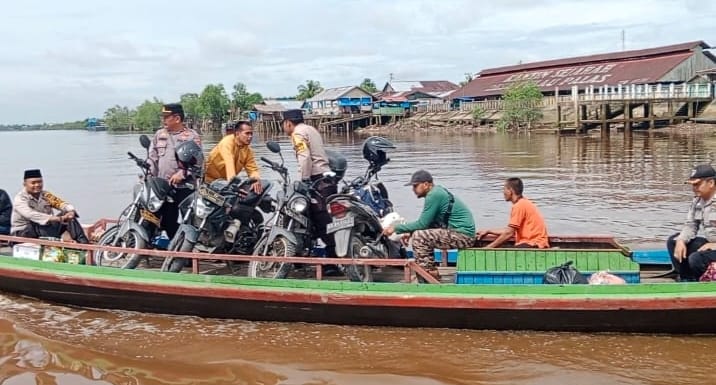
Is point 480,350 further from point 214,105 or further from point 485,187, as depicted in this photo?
point 214,105

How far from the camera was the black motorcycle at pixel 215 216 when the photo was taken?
20.4 ft

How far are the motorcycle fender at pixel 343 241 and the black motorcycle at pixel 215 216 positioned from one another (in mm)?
995

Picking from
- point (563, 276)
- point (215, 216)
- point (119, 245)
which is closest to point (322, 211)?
point (215, 216)

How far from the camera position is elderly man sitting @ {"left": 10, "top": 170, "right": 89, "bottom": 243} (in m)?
7.02

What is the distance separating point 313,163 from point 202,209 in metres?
1.09

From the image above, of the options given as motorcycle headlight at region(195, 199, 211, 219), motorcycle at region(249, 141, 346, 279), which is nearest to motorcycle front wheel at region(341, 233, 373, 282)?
motorcycle at region(249, 141, 346, 279)

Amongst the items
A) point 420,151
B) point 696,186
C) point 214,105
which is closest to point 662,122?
point 420,151

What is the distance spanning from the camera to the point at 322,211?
6.30 meters

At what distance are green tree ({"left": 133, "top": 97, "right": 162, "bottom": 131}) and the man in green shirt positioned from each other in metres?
98.9

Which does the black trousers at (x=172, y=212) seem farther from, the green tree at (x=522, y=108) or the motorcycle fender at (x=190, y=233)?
Answer: the green tree at (x=522, y=108)

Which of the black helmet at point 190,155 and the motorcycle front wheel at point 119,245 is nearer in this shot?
the black helmet at point 190,155

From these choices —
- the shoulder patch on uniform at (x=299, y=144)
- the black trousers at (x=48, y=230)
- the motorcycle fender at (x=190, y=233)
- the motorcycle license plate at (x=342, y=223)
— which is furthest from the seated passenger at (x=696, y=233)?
the black trousers at (x=48, y=230)

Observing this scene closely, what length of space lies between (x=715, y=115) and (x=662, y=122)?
3.36 metres

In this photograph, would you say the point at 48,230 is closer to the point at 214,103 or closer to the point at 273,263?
the point at 273,263
